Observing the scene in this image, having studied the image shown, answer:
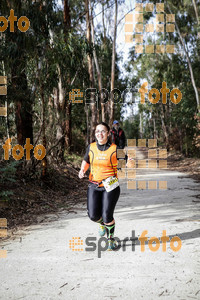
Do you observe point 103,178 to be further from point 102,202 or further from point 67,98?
point 67,98

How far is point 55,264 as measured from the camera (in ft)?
11.4

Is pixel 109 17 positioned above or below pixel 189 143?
above

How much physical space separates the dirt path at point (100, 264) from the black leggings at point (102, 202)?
443 mm

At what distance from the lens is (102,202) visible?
12.7 feet

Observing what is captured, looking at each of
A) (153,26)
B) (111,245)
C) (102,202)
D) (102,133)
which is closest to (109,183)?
(102,202)

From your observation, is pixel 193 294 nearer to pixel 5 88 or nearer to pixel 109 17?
pixel 5 88

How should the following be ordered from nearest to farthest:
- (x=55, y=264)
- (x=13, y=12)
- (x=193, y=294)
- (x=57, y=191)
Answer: (x=193, y=294) → (x=55, y=264) → (x=13, y=12) → (x=57, y=191)

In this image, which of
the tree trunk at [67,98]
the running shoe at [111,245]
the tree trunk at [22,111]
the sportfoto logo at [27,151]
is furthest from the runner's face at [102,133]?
the tree trunk at [67,98]

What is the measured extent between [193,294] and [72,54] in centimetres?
829

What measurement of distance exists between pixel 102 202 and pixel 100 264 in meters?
0.77

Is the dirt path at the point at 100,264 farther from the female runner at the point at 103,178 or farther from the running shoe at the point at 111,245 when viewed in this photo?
the female runner at the point at 103,178

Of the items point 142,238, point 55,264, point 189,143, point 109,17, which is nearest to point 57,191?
point 142,238

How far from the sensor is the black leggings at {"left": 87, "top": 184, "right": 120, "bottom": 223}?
381 centimetres

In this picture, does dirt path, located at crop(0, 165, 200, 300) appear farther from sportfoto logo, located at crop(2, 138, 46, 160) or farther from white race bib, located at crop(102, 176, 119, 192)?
sportfoto logo, located at crop(2, 138, 46, 160)
